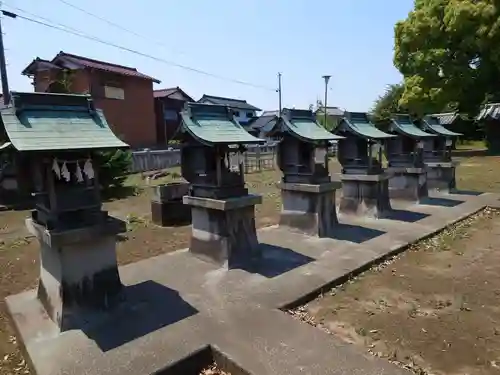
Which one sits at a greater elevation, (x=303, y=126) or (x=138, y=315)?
(x=303, y=126)

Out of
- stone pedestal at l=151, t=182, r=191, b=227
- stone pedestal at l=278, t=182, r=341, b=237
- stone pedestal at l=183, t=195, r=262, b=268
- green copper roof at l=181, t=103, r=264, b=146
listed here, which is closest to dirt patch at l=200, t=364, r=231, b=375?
stone pedestal at l=183, t=195, r=262, b=268

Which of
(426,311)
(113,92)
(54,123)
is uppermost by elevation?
(113,92)

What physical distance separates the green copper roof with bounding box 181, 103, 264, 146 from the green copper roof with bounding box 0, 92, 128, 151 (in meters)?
1.78

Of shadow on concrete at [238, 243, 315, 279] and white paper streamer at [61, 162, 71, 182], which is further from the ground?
white paper streamer at [61, 162, 71, 182]

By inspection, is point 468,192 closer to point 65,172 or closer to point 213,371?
point 213,371

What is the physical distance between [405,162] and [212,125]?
923 centimetres

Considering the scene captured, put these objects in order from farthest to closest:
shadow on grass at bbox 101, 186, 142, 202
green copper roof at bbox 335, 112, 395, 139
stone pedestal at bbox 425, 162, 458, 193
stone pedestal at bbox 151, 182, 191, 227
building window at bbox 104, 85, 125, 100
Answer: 1. building window at bbox 104, 85, 125, 100
2. shadow on grass at bbox 101, 186, 142, 202
3. stone pedestal at bbox 425, 162, 458, 193
4. stone pedestal at bbox 151, 182, 191, 227
5. green copper roof at bbox 335, 112, 395, 139

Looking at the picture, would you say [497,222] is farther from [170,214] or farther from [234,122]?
[170,214]

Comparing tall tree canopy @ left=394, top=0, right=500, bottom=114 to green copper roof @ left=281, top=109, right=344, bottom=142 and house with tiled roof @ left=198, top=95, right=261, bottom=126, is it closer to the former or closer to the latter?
green copper roof @ left=281, top=109, right=344, bottom=142

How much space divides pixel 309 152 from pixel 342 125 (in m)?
2.32

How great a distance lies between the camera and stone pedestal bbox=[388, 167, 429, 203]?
1357 centimetres

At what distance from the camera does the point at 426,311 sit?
18.7 feet

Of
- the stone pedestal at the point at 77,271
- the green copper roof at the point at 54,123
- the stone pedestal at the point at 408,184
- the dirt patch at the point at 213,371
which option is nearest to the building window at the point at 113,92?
the stone pedestal at the point at 408,184

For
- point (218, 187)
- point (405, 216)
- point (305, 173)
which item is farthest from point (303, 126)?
point (405, 216)
